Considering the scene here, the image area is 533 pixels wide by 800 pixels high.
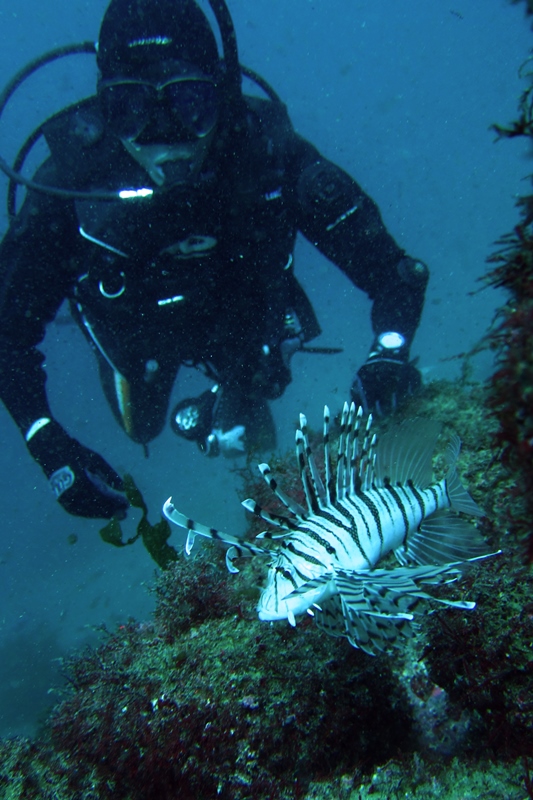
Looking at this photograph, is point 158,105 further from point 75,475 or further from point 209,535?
point 209,535

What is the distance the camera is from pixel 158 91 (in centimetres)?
441

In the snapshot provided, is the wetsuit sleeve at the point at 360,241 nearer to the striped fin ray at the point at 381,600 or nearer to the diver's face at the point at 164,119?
the diver's face at the point at 164,119

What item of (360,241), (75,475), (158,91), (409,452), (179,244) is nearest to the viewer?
(409,452)

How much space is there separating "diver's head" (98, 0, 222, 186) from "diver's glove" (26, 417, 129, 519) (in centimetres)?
277

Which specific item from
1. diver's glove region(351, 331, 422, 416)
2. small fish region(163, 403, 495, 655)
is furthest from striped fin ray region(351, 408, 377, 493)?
diver's glove region(351, 331, 422, 416)

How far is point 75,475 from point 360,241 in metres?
3.90

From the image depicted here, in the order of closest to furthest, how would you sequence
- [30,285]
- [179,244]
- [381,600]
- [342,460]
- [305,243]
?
[381,600]
[342,460]
[179,244]
[30,285]
[305,243]

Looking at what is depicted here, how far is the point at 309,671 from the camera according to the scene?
6.21 feet

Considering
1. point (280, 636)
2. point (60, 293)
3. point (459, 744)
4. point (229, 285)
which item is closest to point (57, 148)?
point (60, 293)

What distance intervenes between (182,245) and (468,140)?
279ft

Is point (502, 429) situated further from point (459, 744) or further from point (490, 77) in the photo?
point (490, 77)

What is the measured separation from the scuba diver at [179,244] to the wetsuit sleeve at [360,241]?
0.02 meters

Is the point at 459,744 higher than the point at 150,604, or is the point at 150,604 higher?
the point at 459,744

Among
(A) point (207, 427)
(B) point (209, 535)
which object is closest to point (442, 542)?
(B) point (209, 535)
